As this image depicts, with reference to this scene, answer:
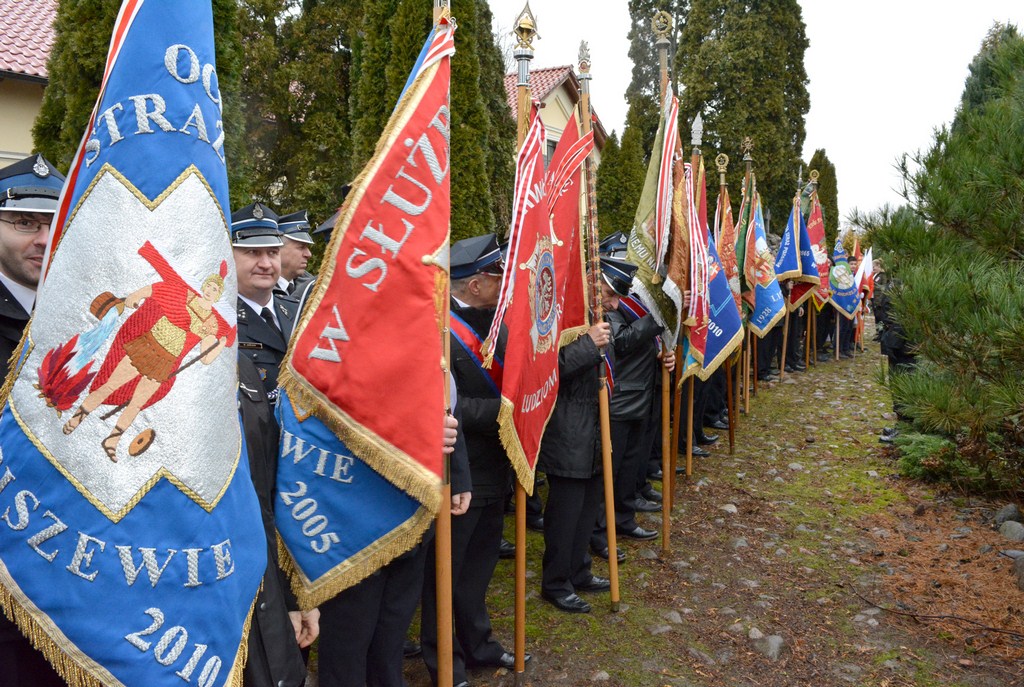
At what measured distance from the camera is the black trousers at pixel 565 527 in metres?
5.15

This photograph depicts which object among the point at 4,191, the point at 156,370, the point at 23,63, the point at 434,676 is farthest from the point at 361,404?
the point at 23,63

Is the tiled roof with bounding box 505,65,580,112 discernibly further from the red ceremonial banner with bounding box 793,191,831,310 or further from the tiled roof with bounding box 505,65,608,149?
the red ceremonial banner with bounding box 793,191,831,310

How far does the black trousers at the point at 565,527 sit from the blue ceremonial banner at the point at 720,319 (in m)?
2.54

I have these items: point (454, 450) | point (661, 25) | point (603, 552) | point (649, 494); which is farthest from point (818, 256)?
point (454, 450)

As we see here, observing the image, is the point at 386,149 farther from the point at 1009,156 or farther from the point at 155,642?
the point at 1009,156

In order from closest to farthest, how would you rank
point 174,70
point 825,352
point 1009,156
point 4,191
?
point 174,70 < point 4,191 < point 1009,156 < point 825,352

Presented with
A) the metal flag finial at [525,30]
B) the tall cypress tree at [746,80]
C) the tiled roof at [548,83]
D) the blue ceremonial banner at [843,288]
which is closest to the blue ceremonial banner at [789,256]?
the blue ceremonial banner at [843,288]

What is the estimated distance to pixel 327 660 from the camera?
313 cm

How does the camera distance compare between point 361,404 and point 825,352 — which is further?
point 825,352

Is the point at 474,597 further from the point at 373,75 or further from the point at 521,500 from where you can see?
the point at 373,75

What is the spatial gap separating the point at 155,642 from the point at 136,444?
0.48 metres

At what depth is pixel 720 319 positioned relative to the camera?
7.54 m

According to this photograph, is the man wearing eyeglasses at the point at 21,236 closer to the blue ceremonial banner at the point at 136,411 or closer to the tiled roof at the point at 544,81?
the blue ceremonial banner at the point at 136,411

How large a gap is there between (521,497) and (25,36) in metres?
17.8
